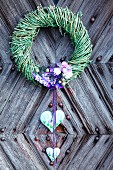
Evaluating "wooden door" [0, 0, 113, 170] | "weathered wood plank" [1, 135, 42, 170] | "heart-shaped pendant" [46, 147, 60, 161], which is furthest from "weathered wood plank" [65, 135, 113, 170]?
"weathered wood plank" [1, 135, 42, 170]

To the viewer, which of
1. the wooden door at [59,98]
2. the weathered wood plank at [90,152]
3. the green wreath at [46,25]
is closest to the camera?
the green wreath at [46,25]

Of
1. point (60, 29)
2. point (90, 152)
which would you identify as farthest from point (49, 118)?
point (60, 29)

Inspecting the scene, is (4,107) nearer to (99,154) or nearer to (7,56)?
(7,56)

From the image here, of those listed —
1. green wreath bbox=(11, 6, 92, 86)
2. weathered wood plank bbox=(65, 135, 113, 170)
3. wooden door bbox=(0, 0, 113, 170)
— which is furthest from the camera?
weathered wood plank bbox=(65, 135, 113, 170)

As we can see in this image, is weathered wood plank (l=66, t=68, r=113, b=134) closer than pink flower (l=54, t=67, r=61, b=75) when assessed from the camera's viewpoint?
No

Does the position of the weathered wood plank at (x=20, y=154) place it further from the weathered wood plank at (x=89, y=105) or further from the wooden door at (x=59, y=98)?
the weathered wood plank at (x=89, y=105)

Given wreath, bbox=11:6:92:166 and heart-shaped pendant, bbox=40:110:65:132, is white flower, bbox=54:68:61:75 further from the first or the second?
heart-shaped pendant, bbox=40:110:65:132

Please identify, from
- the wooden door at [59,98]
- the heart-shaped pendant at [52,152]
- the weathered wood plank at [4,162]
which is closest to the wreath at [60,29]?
the wooden door at [59,98]
